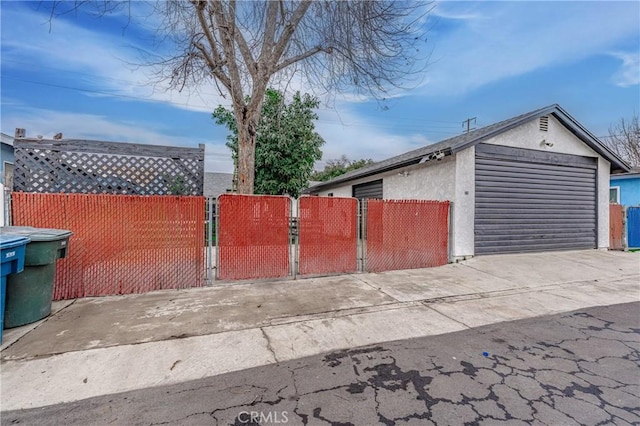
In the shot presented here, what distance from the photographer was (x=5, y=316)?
361cm

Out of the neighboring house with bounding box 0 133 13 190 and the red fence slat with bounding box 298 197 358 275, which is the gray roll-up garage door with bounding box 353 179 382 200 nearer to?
the red fence slat with bounding box 298 197 358 275

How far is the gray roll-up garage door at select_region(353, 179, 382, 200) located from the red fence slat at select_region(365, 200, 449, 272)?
16.2 feet

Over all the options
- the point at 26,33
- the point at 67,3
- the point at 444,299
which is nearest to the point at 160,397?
the point at 444,299

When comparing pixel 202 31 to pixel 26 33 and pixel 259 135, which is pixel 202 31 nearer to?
pixel 26 33

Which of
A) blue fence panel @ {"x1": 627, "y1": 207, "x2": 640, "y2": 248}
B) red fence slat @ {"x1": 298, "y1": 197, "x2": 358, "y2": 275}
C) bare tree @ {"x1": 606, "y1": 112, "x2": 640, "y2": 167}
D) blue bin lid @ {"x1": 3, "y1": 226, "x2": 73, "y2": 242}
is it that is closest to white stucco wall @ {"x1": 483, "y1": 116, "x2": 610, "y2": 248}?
blue fence panel @ {"x1": 627, "y1": 207, "x2": 640, "y2": 248}

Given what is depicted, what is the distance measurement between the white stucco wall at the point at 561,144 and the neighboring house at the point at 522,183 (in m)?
0.03

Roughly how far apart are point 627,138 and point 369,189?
25779 mm

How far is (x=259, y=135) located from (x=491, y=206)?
1156cm

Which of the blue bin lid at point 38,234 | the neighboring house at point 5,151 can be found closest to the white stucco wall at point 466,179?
the blue bin lid at point 38,234

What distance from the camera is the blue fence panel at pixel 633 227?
11.4m

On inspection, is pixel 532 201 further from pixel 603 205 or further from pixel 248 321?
pixel 248 321

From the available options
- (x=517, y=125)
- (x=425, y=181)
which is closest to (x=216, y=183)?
(x=425, y=181)

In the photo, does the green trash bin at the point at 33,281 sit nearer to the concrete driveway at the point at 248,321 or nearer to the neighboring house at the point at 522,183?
the concrete driveway at the point at 248,321

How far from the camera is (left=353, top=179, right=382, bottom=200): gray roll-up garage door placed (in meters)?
12.9
